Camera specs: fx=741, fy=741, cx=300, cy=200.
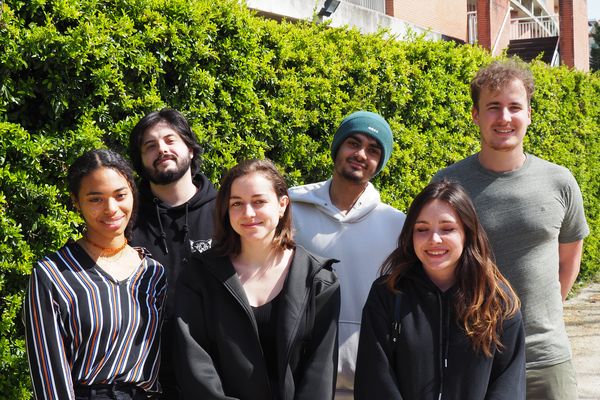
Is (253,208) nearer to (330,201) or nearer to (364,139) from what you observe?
(330,201)

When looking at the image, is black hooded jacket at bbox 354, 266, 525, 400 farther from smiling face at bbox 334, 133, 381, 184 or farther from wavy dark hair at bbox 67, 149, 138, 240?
wavy dark hair at bbox 67, 149, 138, 240

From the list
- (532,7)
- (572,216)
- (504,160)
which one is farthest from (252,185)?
(532,7)

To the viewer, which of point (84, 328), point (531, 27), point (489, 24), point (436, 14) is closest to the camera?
point (84, 328)

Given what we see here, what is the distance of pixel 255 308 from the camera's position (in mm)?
3180

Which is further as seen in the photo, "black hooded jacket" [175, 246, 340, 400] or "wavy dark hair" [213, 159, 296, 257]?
"wavy dark hair" [213, 159, 296, 257]

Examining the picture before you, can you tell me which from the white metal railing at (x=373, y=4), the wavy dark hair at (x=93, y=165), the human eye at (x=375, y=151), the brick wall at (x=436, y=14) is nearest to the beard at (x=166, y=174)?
the wavy dark hair at (x=93, y=165)

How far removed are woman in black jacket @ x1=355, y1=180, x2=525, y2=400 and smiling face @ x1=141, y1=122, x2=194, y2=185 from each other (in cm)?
125

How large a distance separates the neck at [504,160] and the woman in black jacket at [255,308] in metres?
0.99

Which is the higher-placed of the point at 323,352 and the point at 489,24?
the point at 489,24

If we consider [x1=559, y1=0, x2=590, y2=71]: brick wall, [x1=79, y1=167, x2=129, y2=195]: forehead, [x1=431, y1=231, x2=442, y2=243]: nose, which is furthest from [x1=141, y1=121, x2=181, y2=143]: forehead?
[x1=559, y1=0, x2=590, y2=71]: brick wall

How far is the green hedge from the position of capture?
391cm

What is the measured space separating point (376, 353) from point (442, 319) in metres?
0.32

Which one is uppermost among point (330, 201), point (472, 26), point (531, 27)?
point (531, 27)

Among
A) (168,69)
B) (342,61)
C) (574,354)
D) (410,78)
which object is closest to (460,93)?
(410,78)
